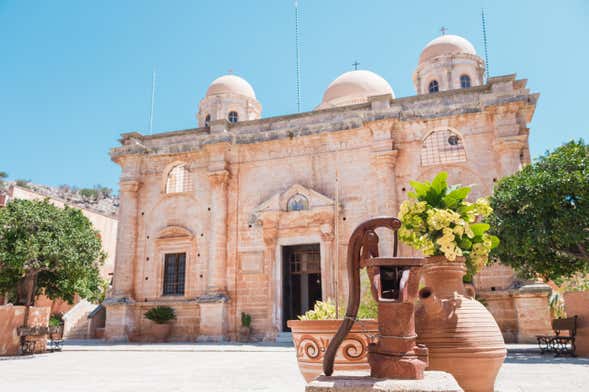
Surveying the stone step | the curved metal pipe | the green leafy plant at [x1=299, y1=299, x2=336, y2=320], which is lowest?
the stone step

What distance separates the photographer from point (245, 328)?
1750cm

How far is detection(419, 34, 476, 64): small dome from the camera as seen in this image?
89.2ft

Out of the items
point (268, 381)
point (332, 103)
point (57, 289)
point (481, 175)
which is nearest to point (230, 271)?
point (57, 289)

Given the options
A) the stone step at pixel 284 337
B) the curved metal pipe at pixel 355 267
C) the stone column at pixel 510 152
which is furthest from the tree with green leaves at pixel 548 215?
the curved metal pipe at pixel 355 267

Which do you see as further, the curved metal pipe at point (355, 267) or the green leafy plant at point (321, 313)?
the green leafy plant at point (321, 313)

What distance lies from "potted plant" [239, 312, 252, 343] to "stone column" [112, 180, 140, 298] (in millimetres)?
5129

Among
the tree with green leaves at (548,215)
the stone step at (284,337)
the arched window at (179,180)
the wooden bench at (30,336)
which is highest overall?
the arched window at (179,180)

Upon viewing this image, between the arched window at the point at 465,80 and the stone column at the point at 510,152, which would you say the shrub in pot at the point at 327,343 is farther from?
the arched window at the point at 465,80

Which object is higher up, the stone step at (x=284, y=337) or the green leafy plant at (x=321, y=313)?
the green leafy plant at (x=321, y=313)

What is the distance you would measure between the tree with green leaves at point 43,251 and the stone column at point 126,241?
270cm

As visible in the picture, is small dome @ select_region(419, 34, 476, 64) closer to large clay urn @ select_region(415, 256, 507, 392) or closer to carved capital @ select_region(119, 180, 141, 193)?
carved capital @ select_region(119, 180, 141, 193)

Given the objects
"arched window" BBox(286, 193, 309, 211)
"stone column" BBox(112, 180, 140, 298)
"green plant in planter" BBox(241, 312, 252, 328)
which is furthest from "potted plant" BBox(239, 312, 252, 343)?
"stone column" BBox(112, 180, 140, 298)

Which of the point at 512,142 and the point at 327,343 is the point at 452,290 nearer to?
the point at 327,343

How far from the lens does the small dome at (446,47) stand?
1070 inches
